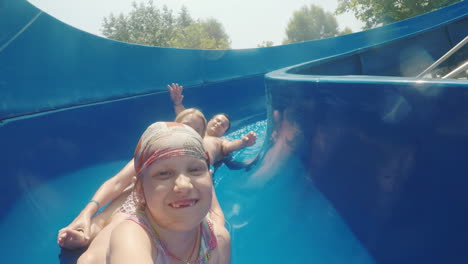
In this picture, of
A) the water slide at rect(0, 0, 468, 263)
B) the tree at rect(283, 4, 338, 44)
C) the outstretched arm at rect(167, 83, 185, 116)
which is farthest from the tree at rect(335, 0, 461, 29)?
the tree at rect(283, 4, 338, 44)

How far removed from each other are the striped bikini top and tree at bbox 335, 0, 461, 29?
18861 millimetres

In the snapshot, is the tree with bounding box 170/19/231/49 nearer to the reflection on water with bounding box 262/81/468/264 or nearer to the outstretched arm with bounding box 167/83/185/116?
the outstretched arm with bounding box 167/83/185/116

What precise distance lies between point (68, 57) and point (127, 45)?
83 centimetres

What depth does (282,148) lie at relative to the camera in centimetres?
204

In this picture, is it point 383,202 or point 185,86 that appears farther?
point 185,86

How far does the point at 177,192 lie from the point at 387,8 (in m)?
20.1

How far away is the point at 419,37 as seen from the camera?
13.8ft

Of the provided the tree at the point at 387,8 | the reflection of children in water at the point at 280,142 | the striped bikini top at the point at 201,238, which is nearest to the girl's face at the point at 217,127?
the reflection of children in water at the point at 280,142

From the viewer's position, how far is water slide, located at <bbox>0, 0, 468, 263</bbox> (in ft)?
3.29

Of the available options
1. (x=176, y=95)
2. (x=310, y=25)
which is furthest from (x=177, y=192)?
(x=310, y=25)

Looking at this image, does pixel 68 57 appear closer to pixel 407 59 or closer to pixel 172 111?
Answer: pixel 172 111

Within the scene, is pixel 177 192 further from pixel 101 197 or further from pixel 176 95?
pixel 176 95

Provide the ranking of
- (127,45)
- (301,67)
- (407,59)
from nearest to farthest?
(301,67)
(127,45)
(407,59)

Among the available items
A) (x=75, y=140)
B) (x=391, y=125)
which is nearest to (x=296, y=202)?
(x=391, y=125)
